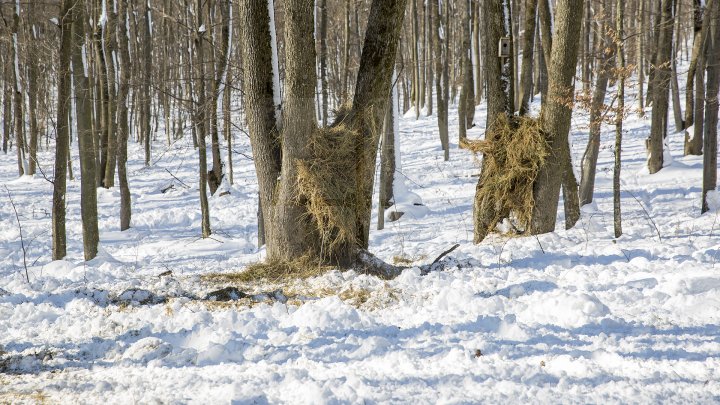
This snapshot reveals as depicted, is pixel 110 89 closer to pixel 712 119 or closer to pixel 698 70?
pixel 712 119

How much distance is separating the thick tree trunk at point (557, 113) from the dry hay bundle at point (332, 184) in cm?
256

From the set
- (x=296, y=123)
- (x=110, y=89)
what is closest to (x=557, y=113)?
(x=296, y=123)

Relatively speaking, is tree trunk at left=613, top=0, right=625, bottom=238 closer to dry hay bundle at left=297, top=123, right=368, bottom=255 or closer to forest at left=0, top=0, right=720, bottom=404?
forest at left=0, top=0, right=720, bottom=404

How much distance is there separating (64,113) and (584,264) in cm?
833

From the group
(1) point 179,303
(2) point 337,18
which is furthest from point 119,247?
(2) point 337,18

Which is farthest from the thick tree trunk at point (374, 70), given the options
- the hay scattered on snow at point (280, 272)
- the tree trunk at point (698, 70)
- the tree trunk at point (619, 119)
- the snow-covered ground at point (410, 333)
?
the tree trunk at point (698, 70)

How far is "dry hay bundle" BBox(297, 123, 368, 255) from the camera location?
5.91 metres

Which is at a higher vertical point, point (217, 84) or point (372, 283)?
point (217, 84)

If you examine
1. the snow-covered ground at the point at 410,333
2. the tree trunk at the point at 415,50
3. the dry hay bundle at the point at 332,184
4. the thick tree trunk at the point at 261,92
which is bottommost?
the snow-covered ground at the point at 410,333

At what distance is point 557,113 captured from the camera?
728 centimetres

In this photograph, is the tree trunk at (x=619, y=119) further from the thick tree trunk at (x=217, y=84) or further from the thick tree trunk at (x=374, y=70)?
the thick tree trunk at (x=217, y=84)

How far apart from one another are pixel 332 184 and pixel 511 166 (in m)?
2.65

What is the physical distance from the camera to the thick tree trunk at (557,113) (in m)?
7.15

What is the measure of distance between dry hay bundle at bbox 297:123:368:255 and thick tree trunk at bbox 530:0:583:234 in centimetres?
256
